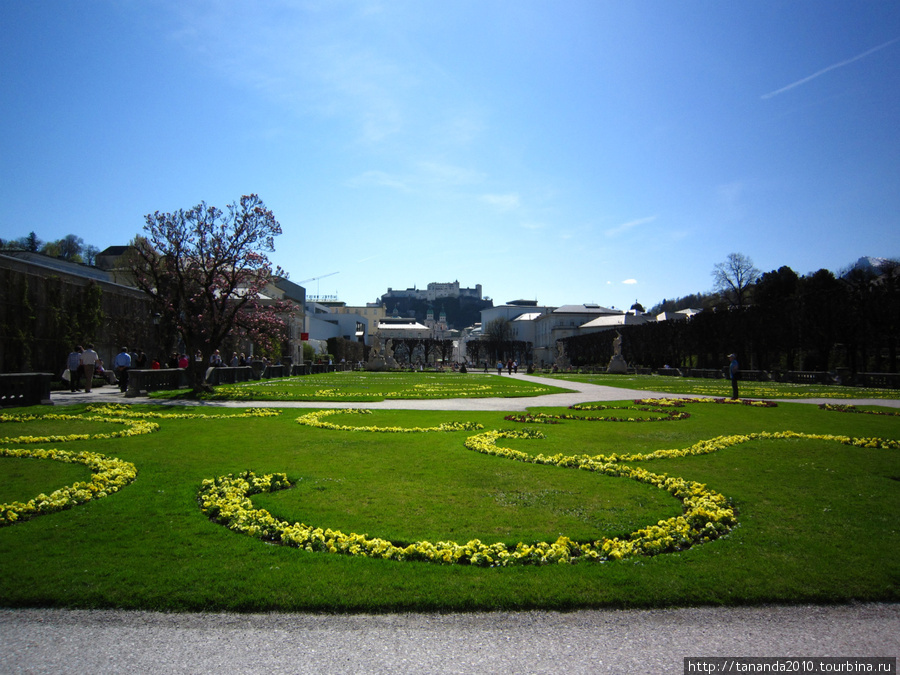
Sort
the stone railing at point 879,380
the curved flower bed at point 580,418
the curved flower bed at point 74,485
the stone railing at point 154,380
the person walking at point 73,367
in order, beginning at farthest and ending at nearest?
the stone railing at point 879,380, the person walking at point 73,367, the stone railing at point 154,380, the curved flower bed at point 580,418, the curved flower bed at point 74,485

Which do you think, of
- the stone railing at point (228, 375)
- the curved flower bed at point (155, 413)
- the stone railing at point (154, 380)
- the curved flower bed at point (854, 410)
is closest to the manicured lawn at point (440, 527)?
the curved flower bed at point (155, 413)

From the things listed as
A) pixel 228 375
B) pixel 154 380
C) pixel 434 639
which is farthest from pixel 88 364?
pixel 434 639

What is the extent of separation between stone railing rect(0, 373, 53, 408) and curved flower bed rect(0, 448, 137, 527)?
885 cm

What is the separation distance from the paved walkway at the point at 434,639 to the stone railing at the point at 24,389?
1614 centimetres

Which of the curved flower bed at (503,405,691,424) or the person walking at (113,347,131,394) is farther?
the person walking at (113,347,131,394)

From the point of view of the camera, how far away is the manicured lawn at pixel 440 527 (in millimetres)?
4371

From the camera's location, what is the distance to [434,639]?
12.5ft

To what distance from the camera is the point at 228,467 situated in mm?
8578

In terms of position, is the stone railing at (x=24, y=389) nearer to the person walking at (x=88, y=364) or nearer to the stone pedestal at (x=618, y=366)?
the person walking at (x=88, y=364)

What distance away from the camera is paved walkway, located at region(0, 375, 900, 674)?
3.52 m

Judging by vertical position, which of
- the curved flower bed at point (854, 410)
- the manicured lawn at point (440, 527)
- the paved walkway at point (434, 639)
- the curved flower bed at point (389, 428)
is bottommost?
the paved walkway at point (434, 639)

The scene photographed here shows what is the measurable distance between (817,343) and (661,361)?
23529 millimetres

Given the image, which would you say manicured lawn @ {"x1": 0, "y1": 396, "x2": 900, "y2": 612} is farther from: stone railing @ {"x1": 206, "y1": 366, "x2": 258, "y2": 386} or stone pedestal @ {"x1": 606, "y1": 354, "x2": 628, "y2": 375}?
stone pedestal @ {"x1": 606, "y1": 354, "x2": 628, "y2": 375}

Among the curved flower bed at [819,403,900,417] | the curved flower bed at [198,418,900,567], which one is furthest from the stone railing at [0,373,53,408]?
the curved flower bed at [819,403,900,417]
